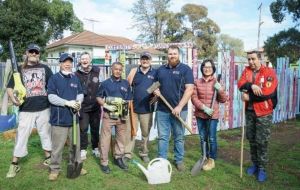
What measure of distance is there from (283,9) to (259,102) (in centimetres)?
1600

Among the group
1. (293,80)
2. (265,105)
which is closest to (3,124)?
(265,105)

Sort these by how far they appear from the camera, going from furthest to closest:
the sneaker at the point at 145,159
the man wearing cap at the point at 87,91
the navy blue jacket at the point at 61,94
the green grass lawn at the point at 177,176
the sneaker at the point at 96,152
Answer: the sneaker at the point at 96,152 < the sneaker at the point at 145,159 < the man wearing cap at the point at 87,91 < the navy blue jacket at the point at 61,94 < the green grass lawn at the point at 177,176

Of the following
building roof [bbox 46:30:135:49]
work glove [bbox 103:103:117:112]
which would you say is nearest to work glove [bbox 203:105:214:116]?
work glove [bbox 103:103:117:112]

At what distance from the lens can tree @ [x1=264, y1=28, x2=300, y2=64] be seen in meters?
19.6

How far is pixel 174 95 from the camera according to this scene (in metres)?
6.04

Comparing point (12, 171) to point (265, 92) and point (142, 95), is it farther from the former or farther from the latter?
point (265, 92)

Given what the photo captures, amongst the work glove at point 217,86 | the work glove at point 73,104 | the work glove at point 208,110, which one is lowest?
the work glove at point 208,110

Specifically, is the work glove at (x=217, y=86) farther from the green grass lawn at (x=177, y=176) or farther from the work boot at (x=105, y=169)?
the work boot at (x=105, y=169)

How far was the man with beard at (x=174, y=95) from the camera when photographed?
5988 mm

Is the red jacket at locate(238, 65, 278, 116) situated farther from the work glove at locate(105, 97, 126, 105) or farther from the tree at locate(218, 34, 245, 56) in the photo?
the tree at locate(218, 34, 245, 56)

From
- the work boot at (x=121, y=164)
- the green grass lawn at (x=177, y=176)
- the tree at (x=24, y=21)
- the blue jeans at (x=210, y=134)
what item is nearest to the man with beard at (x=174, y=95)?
the blue jeans at (x=210, y=134)

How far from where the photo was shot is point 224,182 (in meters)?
5.73

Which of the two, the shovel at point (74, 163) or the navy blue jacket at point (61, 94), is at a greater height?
the navy blue jacket at point (61, 94)

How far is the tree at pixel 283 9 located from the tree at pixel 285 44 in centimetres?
77
